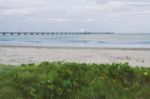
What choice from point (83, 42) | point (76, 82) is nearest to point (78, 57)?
point (76, 82)

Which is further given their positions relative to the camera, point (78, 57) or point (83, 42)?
point (83, 42)

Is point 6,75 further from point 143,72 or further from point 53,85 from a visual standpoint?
point 143,72

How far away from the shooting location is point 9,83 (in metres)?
6.98

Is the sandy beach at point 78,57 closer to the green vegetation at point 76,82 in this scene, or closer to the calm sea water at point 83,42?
the green vegetation at point 76,82

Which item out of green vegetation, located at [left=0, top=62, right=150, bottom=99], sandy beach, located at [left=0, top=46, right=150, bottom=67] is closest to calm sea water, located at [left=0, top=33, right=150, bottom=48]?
sandy beach, located at [left=0, top=46, right=150, bottom=67]

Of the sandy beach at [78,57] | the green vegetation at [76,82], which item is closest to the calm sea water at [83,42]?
the sandy beach at [78,57]

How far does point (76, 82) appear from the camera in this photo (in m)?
7.12

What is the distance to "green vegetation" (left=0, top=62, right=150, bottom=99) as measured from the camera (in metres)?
6.75

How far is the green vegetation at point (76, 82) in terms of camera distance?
22.1 feet

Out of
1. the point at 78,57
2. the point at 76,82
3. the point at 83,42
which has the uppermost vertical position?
the point at 76,82

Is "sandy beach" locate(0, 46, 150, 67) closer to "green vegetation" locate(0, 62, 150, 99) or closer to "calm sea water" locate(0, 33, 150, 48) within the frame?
"green vegetation" locate(0, 62, 150, 99)

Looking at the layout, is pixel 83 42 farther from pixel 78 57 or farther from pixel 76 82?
pixel 76 82

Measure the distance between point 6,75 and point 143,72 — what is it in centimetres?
289

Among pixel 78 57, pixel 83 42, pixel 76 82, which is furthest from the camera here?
pixel 83 42
